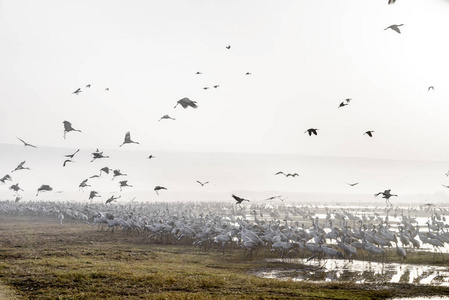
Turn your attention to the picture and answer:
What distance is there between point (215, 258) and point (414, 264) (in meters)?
9.94

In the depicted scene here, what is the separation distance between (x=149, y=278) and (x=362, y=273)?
9348mm

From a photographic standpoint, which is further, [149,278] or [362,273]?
[362,273]

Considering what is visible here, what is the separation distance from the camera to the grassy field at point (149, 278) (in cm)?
1366

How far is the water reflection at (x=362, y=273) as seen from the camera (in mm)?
16719

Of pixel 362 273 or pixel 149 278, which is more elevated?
pixel 362 273

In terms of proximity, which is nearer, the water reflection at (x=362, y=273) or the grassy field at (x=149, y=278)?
the grassy field at (x=149, y=278)

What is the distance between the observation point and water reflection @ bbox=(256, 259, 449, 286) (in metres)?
16.7

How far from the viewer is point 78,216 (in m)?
43.0

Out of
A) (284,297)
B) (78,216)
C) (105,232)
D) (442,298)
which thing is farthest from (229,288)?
(78,216)

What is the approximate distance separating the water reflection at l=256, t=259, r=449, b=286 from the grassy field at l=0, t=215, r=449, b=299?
110 centimetres

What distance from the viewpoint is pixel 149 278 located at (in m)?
15.4

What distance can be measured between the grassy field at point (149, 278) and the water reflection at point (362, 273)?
3.59ft

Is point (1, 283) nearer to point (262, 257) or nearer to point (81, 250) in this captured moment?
point (81, 250)

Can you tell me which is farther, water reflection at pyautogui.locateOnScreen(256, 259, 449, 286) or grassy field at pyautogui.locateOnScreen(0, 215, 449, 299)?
water reflection at pyautogui.locateOnScreen(256, 259, 449, 286)
